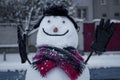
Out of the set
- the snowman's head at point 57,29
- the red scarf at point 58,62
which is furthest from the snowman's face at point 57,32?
the red scarf at point 58,62

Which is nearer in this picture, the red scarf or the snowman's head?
the red scarf

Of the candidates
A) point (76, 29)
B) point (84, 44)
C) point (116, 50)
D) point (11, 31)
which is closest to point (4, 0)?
point (11, 31)

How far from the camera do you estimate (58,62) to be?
6.14m

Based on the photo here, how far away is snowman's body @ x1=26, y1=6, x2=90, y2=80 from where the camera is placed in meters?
6.15

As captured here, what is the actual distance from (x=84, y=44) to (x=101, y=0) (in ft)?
63.6

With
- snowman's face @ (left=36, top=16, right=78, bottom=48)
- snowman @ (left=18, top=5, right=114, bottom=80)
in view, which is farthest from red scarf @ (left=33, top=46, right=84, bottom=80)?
snowman's face @ (left=36, top=16, right=78, bottom=48)

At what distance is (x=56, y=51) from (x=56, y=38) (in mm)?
227

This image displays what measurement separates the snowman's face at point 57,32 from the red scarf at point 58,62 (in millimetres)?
134

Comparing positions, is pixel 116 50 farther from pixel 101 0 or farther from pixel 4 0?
pixel 101 0

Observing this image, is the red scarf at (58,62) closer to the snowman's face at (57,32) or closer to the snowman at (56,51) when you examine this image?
the snowman at (56,51)

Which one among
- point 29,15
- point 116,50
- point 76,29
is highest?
point 76,29

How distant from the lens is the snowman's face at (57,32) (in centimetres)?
634

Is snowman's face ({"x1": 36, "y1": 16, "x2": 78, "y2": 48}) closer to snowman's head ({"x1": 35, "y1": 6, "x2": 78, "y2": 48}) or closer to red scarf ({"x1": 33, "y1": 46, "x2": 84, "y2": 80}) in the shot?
snowman's head ({"x1": 35, "y1": 6, "x2": 78, "y2": 48})

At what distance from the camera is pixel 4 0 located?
979 inches
